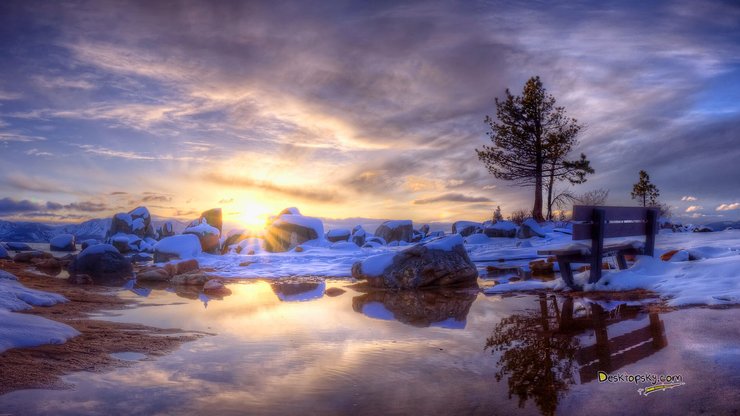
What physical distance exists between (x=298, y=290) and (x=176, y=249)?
396 inches

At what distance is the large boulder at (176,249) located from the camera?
1661cm

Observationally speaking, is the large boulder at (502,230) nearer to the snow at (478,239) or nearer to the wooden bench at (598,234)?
the snow at (478,239)

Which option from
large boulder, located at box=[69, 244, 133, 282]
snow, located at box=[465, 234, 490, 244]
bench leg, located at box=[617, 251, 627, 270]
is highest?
bench leg, located at box=[617, 251, 627, 270]

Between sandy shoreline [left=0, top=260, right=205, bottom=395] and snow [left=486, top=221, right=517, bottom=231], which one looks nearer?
sandy shoreline [left=0, top=260, right=205, bottom=395]

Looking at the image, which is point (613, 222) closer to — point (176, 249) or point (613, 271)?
point (613, 271)

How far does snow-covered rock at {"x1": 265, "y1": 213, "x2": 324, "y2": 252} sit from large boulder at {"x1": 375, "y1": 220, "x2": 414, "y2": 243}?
24.5ft

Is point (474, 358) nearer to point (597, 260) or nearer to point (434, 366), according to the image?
point (434, 366)

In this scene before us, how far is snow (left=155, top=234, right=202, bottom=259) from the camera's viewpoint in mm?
16672

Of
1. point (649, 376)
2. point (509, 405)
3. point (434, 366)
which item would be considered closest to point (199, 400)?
point (434, 366)

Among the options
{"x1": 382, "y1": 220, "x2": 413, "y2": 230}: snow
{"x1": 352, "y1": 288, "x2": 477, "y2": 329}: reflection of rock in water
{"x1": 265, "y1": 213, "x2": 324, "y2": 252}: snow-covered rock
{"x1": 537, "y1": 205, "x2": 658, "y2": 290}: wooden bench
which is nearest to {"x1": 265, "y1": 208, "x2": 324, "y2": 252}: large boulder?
{"x1": 265, "y1": 213, "x2": 324, "y2": 252}: snow-covered rock

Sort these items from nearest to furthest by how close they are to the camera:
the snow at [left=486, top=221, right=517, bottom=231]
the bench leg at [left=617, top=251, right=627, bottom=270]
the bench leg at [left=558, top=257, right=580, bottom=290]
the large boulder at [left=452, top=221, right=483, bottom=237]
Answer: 1. the bench leg at [left=558, top=257, right=580, bottom=290]
2. the bench leg at [left=617, top=251, right=627, bottom=270]
3. the snow at [left=486, top=221, right=517, bottom=231]
4. the large boulder at [left=452, top=221, right=483, bottom=237]

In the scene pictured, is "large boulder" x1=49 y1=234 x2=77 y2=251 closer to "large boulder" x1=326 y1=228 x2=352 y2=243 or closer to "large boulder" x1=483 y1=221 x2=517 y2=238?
"large boulder" x1=326 y1=228 x2=352 y2=243

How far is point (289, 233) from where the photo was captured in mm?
21484

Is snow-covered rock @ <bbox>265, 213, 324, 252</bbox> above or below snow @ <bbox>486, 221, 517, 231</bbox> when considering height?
below
